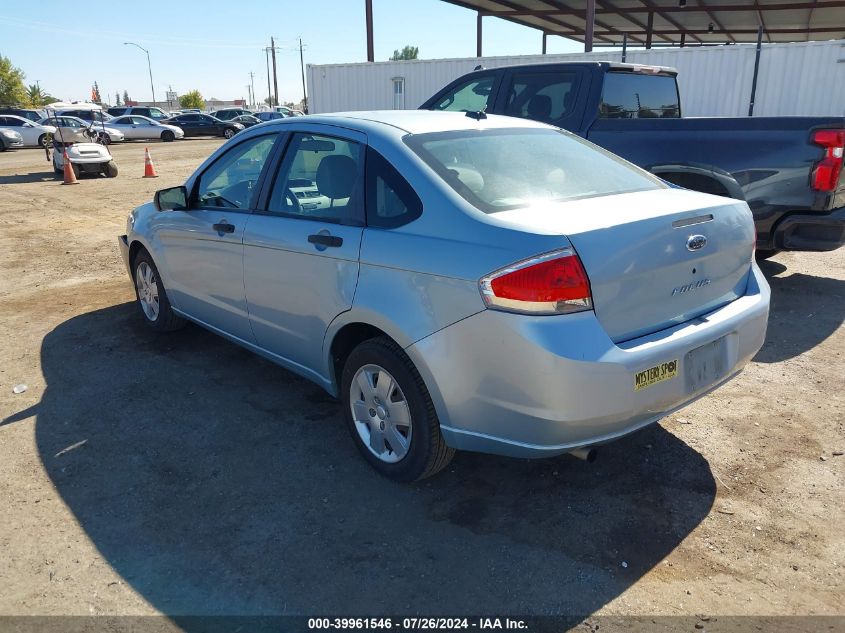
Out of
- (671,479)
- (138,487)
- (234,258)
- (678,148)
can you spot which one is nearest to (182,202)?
(234,258)

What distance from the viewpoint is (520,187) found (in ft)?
10.5

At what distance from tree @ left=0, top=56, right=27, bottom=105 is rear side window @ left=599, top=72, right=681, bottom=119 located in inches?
3122

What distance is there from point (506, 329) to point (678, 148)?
4.09m

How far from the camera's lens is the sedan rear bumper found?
260 centimetres

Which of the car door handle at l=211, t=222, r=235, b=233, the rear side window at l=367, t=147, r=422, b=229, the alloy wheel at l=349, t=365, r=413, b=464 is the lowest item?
the alloy wheel at l=349, t=365, r=413, b=464

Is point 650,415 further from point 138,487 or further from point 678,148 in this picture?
point 678,148

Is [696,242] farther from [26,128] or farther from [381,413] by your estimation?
[26,128]

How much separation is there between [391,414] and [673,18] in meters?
24.2

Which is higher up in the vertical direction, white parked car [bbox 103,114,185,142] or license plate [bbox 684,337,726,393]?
white parked car [bbox 103,114,185,142]

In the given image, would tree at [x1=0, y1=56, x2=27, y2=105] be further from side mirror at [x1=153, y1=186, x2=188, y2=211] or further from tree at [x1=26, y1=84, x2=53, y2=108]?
side mirror at [x1=153, y1=186, x2=188, y2=211]

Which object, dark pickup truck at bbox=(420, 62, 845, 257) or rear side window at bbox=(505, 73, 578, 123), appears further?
rear side window at bbox=(505, 73, 578, 123)

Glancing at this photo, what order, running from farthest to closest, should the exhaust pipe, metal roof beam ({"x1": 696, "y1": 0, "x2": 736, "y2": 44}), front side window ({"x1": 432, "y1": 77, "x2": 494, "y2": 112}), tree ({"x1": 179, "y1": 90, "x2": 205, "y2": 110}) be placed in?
tree ({"x1": 179, "y1": 90, "x2": 205, "y2": 110}) → metal roof beam ({"x1": 696, "y1": 0, "x2": 736, "y2": 44}) → front side window ({"x1": 432, "y1": 77, "x2": 494, "y2": 112}) → the exhaust pipe

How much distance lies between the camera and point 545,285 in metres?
2.60

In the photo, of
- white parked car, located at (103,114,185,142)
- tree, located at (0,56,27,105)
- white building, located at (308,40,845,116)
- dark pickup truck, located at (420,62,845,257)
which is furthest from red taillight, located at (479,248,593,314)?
tree, located at (0,56,27,105)
